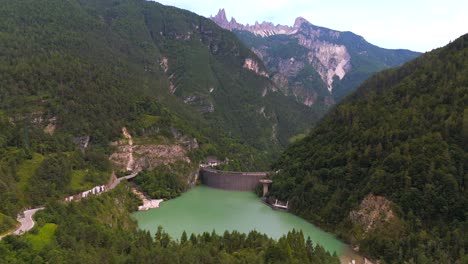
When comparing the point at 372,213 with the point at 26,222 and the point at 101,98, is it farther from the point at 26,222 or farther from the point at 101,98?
the point at 101,98

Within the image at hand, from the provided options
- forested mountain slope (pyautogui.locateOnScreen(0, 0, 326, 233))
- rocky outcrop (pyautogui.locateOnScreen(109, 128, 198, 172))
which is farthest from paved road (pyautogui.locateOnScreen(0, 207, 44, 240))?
rocky outcrop (pyautogui.locateOnScreen(109, 128, 198, 172))

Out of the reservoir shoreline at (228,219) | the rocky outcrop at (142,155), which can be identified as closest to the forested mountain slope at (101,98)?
the rocky outcrop at (142,155)

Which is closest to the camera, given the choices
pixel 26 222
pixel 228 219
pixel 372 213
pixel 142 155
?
pixel 26 222

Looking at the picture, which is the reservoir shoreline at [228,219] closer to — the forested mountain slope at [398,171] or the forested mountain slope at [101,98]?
the forested mountain slope at [398,171]

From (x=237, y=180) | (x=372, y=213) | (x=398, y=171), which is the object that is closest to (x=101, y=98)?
(x=237, y=180)

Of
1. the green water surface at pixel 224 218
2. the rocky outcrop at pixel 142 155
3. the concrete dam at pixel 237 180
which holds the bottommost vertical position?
the green water surface at pixel 224 218

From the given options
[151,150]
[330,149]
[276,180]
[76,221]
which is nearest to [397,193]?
[330,149]
